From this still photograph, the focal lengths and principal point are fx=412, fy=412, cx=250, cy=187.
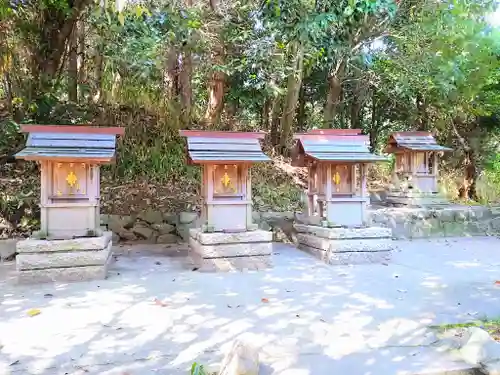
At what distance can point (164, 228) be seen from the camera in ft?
26.0

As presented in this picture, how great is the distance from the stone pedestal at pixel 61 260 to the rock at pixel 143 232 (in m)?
2.52

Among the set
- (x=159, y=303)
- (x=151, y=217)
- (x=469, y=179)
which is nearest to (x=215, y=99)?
(x=151, y=217)

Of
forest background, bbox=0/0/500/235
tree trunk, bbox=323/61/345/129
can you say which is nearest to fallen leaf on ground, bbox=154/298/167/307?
forest background, bbox=0/0/500/235

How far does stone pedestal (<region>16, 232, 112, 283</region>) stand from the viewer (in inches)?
196

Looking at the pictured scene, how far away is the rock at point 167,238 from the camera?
7.89 m

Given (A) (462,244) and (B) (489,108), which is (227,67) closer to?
(A) (462,244)

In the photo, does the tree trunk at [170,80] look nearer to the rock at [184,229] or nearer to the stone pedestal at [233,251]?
the rock at [184,229]

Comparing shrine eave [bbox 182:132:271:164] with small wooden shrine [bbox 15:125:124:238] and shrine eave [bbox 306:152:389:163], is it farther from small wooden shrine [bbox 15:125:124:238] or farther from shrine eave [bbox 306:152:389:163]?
small wooden shrine [bbox 15:125:124:238]

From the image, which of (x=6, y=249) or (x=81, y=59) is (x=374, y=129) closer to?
(x=81, y=59)

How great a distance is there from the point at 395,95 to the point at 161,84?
20.6ft

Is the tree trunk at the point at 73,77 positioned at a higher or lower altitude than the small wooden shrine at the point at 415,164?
higher

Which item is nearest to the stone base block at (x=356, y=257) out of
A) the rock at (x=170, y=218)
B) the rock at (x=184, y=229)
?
the rock at (x=184, y=229)

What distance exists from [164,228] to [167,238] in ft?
0.66

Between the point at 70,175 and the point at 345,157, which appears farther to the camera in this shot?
the point at 345,157
